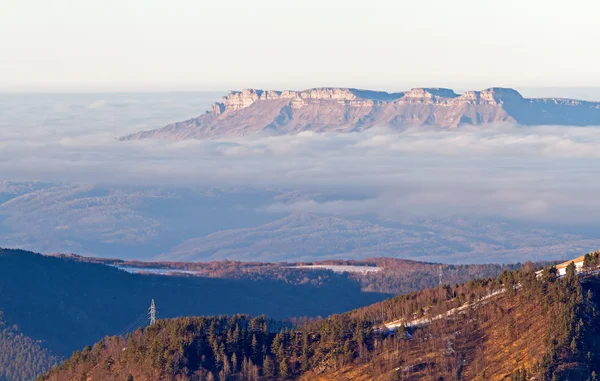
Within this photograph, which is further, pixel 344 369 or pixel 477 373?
pixel 344 369

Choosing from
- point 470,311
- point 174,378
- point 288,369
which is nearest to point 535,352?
point 470,311

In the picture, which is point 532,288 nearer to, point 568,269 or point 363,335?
point 568,269

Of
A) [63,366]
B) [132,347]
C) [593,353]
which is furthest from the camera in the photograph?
[63,366]

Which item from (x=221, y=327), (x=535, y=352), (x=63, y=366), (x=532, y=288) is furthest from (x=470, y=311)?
(x=63, y=366)

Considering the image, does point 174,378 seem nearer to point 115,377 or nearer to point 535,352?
point 115,377

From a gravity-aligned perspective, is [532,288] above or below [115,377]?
above

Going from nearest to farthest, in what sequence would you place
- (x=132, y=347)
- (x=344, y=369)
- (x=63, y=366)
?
(x=344, y=369)
(x=132, y=347)
(x=63, y=366)
